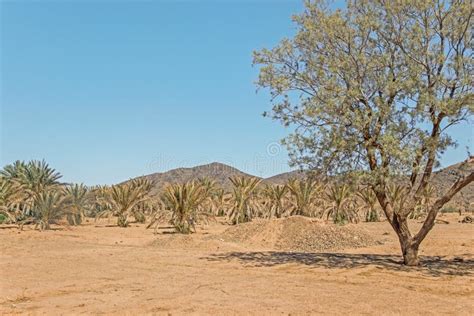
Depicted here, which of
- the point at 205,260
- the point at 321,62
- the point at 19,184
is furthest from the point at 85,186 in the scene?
the point at 321,62

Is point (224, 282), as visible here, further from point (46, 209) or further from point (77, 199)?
point (77, 199)

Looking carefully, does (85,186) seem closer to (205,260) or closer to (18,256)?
(18,256)

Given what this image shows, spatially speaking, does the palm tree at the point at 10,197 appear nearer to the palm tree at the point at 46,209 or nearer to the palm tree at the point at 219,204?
the palm tree at the point at 46,209

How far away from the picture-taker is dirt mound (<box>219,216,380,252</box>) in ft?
Answer: 61.9

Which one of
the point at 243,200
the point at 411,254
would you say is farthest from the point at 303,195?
the point at 411,254

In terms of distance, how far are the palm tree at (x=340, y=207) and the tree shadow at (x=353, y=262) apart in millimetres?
15466

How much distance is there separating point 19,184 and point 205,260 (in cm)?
1854

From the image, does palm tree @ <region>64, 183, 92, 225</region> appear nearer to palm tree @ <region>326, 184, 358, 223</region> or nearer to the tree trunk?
palm tree @ <region>326, 184, 358, 223</region>

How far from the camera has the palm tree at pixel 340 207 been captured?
99.0 feet

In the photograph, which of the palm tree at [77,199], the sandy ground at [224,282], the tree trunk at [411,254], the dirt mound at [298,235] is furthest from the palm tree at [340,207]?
the tree trunk at [411,254]

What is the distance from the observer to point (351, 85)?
11.8m

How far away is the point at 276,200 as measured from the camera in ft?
105

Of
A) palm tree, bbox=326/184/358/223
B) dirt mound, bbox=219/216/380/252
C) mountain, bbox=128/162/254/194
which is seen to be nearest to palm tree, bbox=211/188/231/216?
palm tree, bbox=326/184/358/223

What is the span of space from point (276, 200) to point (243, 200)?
307 cm
